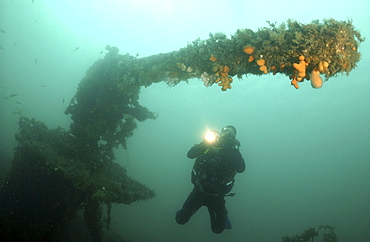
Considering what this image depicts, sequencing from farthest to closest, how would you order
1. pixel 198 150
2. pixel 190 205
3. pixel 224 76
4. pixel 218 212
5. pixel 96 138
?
pixel 190 205
pixel 218 212
pixel 96 138
pixel 198 150
pixel 224 76

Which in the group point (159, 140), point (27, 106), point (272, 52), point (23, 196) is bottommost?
point (23, 196)

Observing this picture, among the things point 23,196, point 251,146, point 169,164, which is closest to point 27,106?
point 169,164

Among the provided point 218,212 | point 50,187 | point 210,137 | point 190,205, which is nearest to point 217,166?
point 210,137

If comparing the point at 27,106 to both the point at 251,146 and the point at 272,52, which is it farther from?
the point at 272,52

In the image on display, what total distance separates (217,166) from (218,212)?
1.86 metres

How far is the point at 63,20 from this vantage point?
44.9m

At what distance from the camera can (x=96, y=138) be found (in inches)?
265

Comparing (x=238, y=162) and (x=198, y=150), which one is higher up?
(x=238, y=162)

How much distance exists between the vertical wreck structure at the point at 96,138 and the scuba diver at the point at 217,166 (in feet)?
5.60

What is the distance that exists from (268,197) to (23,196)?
8879 cm

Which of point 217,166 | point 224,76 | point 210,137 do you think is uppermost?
point 210,137

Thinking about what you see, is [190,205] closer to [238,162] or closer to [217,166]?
[217,166]

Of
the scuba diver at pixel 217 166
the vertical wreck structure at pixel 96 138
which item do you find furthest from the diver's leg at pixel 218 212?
the vertical wreck structure at pixel 96 138

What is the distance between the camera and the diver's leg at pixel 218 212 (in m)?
6.86
